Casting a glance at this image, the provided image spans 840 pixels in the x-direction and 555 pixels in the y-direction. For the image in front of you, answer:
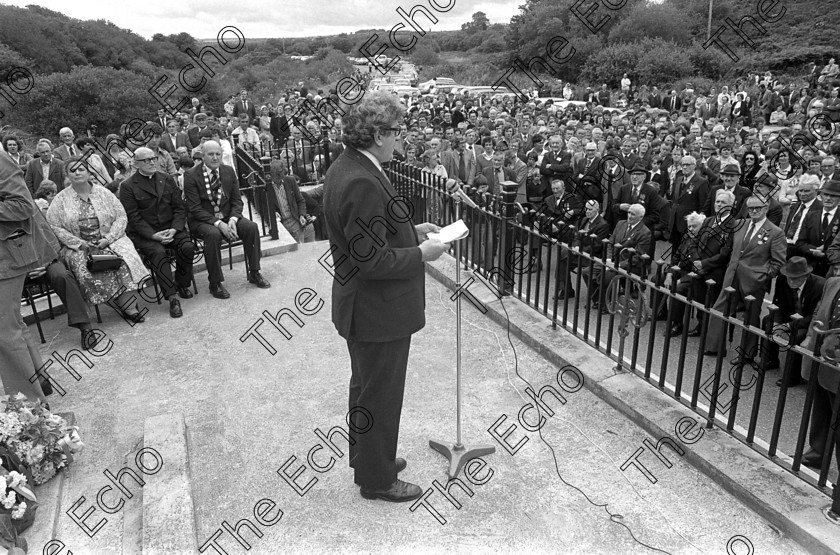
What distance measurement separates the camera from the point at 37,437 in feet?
11.2

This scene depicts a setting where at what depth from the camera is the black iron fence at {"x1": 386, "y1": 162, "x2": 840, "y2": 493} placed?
3350 millimetres

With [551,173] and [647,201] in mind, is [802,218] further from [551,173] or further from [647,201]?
[551,173]

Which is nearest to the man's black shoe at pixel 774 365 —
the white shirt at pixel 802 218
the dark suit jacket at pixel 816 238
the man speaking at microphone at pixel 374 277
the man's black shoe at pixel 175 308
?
the dark suit jacket at pixel 816 238

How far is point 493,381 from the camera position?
4500 millimetres

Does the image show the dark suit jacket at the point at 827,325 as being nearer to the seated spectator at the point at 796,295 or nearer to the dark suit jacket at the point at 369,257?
the seated spectator at the point at 796,295

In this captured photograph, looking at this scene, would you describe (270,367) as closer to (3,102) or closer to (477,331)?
(477,331)

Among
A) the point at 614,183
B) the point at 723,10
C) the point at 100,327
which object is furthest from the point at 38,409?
A: the point at 723,10

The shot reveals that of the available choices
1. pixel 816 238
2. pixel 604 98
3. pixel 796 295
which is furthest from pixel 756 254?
pixel 604 98

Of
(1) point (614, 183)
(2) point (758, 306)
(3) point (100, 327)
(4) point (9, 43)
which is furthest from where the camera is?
(4) point (9, 43)

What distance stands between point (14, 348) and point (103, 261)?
1800mm

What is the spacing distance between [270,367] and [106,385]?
1198 mm

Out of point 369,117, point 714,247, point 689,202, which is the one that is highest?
point 369,117

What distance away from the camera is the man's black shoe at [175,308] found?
593 cm

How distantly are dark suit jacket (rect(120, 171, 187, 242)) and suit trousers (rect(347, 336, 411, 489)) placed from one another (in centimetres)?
401
